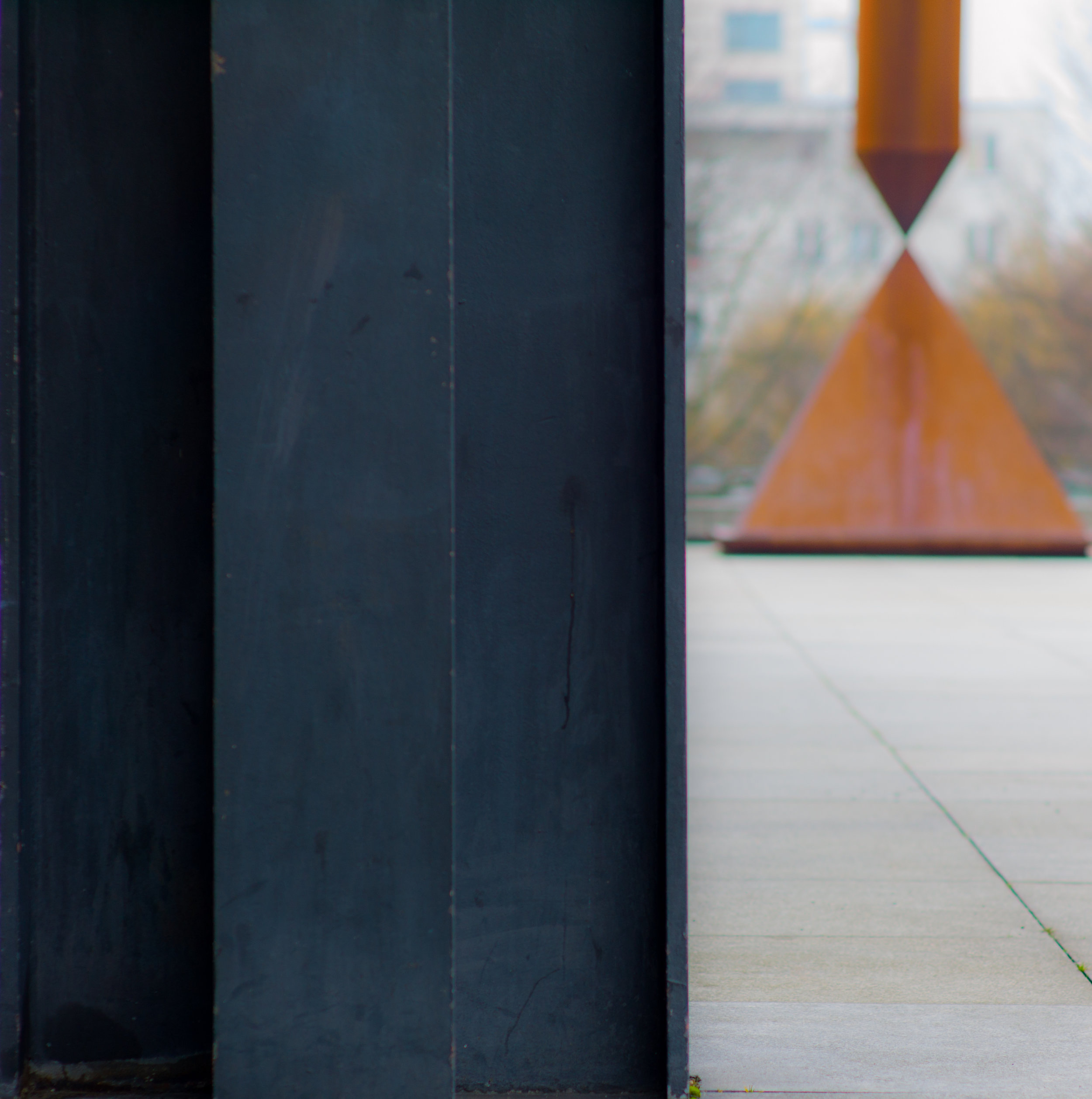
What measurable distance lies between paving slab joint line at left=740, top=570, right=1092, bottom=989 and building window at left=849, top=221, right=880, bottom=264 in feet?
129

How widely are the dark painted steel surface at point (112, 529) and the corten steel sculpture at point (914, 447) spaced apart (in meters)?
16.0

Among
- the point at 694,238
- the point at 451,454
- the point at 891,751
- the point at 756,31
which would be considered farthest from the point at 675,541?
the point at 756,31

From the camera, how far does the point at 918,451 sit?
59.7ft

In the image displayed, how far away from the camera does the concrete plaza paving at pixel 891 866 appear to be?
3.25 meters

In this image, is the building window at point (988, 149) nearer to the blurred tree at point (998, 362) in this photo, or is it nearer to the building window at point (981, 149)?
the building window at point (981, 149)

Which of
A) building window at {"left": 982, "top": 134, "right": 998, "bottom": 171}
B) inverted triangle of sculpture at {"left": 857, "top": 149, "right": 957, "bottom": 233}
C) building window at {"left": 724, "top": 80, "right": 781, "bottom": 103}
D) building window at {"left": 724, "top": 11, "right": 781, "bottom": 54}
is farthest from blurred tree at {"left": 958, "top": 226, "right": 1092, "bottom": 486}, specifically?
building window at {"left": 724, "top": 11, "right": 781, "bottom": 54}

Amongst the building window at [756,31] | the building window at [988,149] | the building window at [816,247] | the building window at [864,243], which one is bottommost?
the building window at [816,247]

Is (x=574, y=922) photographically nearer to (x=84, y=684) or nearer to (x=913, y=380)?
(x=84, y=684)

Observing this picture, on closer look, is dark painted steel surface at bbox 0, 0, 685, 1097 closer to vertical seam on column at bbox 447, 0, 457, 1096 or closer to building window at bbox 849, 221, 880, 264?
vertical seam on column at bbox 447, 0, 457, 1096

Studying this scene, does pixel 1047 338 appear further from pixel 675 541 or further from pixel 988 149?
pixel 988 149

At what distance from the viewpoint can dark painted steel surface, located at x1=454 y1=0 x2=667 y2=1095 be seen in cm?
286

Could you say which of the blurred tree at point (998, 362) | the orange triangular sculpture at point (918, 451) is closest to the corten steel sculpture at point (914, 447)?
the orange triangular sculpture at point (918, 451)

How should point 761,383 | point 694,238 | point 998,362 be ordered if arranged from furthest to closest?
1. point 998,362
2. point 761,383
3. point 694,238

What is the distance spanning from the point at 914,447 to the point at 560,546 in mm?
16106
